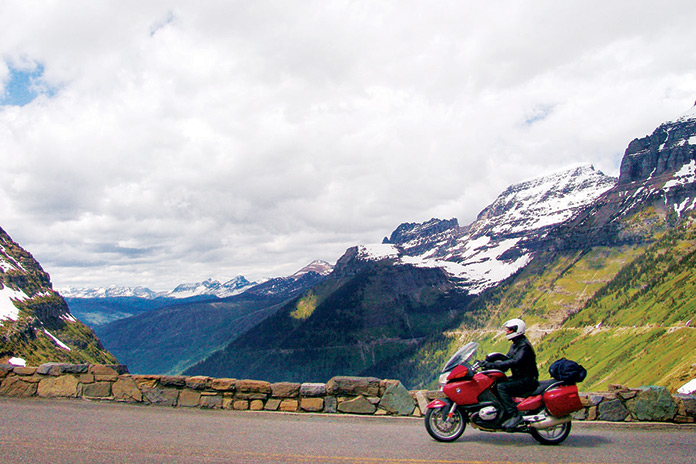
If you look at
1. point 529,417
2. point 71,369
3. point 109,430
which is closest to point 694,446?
point 529,417

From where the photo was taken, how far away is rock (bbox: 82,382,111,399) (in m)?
18.0

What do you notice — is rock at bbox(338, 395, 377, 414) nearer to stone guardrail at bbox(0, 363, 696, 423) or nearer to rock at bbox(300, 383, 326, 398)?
stone guardrail at bbox(0, 363, 696, 423)

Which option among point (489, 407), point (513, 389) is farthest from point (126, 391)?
point (513, 389)

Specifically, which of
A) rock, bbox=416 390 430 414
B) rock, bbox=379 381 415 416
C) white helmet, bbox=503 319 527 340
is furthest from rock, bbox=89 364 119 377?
white helmet, bbox=503 319 527 340

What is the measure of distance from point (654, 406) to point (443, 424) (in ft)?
28.4

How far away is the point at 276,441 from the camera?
41.0 feet

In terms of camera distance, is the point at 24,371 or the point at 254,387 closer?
the point at 254,387

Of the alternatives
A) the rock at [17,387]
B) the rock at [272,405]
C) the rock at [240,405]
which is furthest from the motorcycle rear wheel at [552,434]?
the rock at [17,387]

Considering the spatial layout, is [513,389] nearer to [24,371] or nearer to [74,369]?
[74,369]

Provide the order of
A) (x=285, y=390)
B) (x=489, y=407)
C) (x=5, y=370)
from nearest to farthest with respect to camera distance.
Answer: (x=489, y=407)
(x=285, y=390)
(x=5, y=370)

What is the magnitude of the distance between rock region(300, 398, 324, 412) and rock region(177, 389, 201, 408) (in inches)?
155

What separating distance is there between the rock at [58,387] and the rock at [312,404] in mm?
8792

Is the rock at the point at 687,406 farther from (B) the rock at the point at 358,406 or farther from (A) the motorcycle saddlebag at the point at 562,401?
(B) the rock at the point at 358,406

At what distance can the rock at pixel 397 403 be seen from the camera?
16.9 meters
